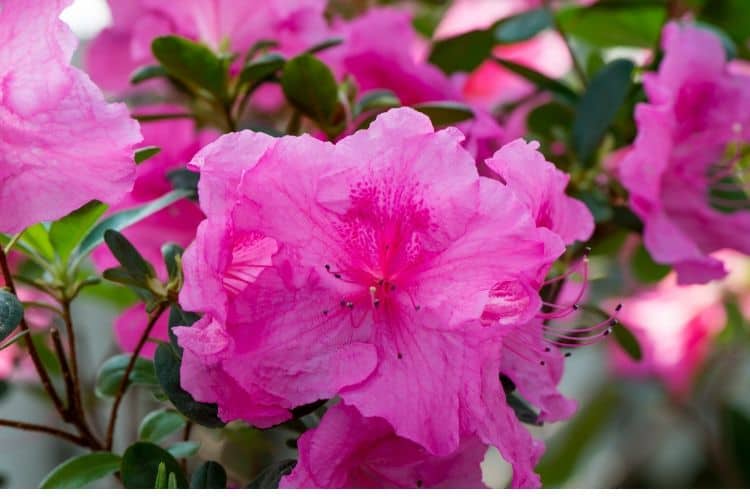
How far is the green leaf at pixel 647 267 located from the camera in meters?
1.44

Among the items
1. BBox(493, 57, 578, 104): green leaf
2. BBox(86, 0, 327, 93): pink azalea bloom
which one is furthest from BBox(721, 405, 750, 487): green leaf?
BBox(86, 0, 327, 93): pink azalea bloom

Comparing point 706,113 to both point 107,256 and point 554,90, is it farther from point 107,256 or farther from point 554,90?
point 107,256

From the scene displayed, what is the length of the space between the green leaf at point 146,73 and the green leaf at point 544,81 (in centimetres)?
39

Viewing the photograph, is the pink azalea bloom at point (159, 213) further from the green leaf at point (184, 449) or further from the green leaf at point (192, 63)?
the green leaf at point (184, 449)

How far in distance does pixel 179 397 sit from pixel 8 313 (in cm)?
13

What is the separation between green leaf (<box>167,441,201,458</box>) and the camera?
91cm

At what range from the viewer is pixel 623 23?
1.40 metres

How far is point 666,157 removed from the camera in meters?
1.07

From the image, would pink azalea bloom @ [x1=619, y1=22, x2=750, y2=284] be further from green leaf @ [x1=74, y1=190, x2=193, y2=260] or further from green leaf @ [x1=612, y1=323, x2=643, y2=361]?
green leaf @ [x1=74, y1=190, x2=193, y2=260]

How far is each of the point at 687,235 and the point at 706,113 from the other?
4.7 inches

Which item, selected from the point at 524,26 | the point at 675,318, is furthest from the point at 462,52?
the point at 675,318

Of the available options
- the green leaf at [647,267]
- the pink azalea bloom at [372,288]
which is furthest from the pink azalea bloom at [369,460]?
the green leaf at [647,267]

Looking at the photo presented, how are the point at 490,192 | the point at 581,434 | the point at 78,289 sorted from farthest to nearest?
the point at 581,434, the point at 78,289, the point at 490,192
